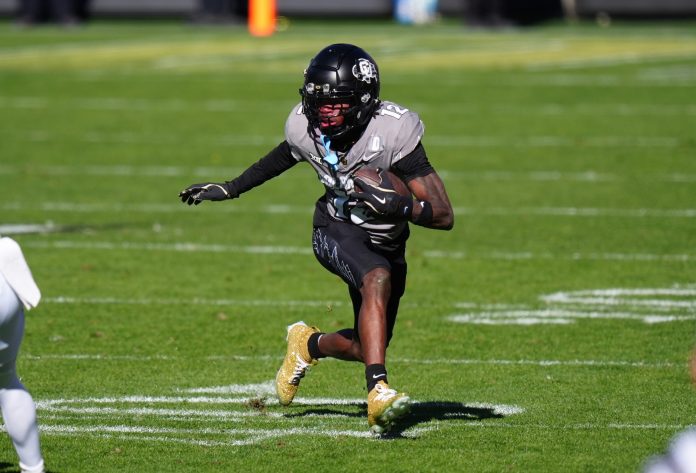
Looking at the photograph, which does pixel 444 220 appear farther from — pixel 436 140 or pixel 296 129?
pixel 436 140

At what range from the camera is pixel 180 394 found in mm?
7035

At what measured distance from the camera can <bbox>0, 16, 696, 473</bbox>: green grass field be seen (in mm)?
6191

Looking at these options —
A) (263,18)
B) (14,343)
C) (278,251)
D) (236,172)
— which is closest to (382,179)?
(14,343)

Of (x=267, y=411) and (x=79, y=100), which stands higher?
(x=267, y=411)

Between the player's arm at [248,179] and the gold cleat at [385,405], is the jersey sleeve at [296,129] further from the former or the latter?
the gold cleat at [385,405]

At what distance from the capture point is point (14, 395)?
198 inches

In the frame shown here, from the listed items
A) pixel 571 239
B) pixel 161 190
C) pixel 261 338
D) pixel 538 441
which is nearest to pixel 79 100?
pixel 161 190

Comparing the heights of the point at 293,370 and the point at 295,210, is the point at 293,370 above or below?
above

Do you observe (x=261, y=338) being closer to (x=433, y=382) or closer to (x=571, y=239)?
(x=433, y=382)

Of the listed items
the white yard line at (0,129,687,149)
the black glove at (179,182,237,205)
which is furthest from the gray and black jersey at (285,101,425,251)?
the white yard line at (0,129,687,149)

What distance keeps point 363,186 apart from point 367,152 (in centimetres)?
35

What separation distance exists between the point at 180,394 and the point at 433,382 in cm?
131

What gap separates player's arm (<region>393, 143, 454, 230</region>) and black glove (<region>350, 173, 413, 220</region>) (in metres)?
0.04

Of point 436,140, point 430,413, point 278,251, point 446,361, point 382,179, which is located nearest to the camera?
point 382,179
